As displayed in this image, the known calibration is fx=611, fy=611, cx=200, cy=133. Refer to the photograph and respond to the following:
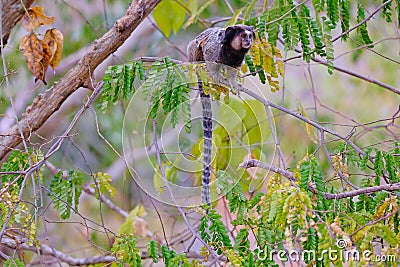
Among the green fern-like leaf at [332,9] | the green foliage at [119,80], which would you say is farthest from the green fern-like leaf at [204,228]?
the green fern-like leaf at [332,9]

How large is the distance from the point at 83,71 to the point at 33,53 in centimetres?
20

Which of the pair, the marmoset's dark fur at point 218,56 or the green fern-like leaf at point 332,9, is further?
the green fern-like leaf at point 332,9

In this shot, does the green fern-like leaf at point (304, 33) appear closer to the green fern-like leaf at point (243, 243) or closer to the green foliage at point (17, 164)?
the green fern-like leaf at point (243, 243)

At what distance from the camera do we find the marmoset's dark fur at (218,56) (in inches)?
49.4

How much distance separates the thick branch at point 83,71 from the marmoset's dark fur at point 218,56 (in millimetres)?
165

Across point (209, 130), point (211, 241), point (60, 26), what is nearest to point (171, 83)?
point (209, 130)

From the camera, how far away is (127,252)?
1245 mm

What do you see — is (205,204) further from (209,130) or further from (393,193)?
(393,193)

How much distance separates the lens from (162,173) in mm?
1271

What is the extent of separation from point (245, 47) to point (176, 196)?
0.35 m

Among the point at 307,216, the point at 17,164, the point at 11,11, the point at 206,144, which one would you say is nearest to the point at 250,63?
the point at 206,144

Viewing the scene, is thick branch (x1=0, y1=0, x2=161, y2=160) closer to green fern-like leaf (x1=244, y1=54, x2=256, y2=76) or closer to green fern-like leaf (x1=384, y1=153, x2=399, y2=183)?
green fern-like leaf (x1=244, y1=54, x2=256, y2=76)

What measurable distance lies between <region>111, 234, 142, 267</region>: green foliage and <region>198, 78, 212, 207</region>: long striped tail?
0.57ft

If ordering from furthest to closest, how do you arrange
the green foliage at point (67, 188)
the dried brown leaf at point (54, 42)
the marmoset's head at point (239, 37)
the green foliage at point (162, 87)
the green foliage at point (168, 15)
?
the green foliage at point (168, 15)
the dried brown leaf at point (54, 42)
the green foliage at point (67, 188)
the marmoset's head at point (239, 37)
the green foliage at point (162, 87)
